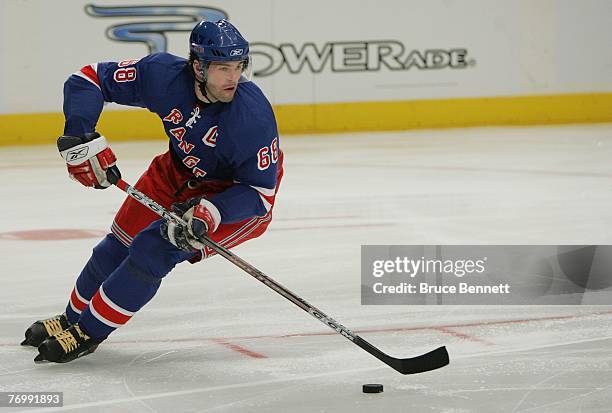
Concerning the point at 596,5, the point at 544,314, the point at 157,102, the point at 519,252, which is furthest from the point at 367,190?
the point at 596,5

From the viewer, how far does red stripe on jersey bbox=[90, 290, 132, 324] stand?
313 cm

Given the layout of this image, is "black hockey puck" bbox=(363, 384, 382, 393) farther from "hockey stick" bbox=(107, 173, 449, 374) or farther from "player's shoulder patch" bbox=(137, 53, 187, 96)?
"player's shoulder patch" bbox=(137, 53, 187, 96)

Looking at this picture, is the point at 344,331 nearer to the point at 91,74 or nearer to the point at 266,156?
the point at 266,156

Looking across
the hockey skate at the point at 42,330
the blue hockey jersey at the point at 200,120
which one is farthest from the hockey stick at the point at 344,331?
the hockey skate at the point at 42,330

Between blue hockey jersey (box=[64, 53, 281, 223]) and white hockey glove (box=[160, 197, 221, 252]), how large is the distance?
4cm

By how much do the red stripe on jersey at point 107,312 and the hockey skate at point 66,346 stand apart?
0.09 meters

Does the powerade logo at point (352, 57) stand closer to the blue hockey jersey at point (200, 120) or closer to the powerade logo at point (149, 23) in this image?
the powerade logo at point (149, 23)

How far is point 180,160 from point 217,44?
441mm

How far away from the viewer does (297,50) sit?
10641 mm

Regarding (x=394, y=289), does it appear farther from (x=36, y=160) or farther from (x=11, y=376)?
(x=36, y=160)

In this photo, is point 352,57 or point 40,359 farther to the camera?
point 352,57

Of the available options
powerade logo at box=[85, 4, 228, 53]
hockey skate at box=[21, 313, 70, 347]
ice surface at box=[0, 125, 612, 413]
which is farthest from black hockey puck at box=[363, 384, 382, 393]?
powerade logo at box=[85, 4, 228, 53]

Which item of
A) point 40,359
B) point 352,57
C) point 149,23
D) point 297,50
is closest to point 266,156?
point 40,359

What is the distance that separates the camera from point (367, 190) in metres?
6.96
